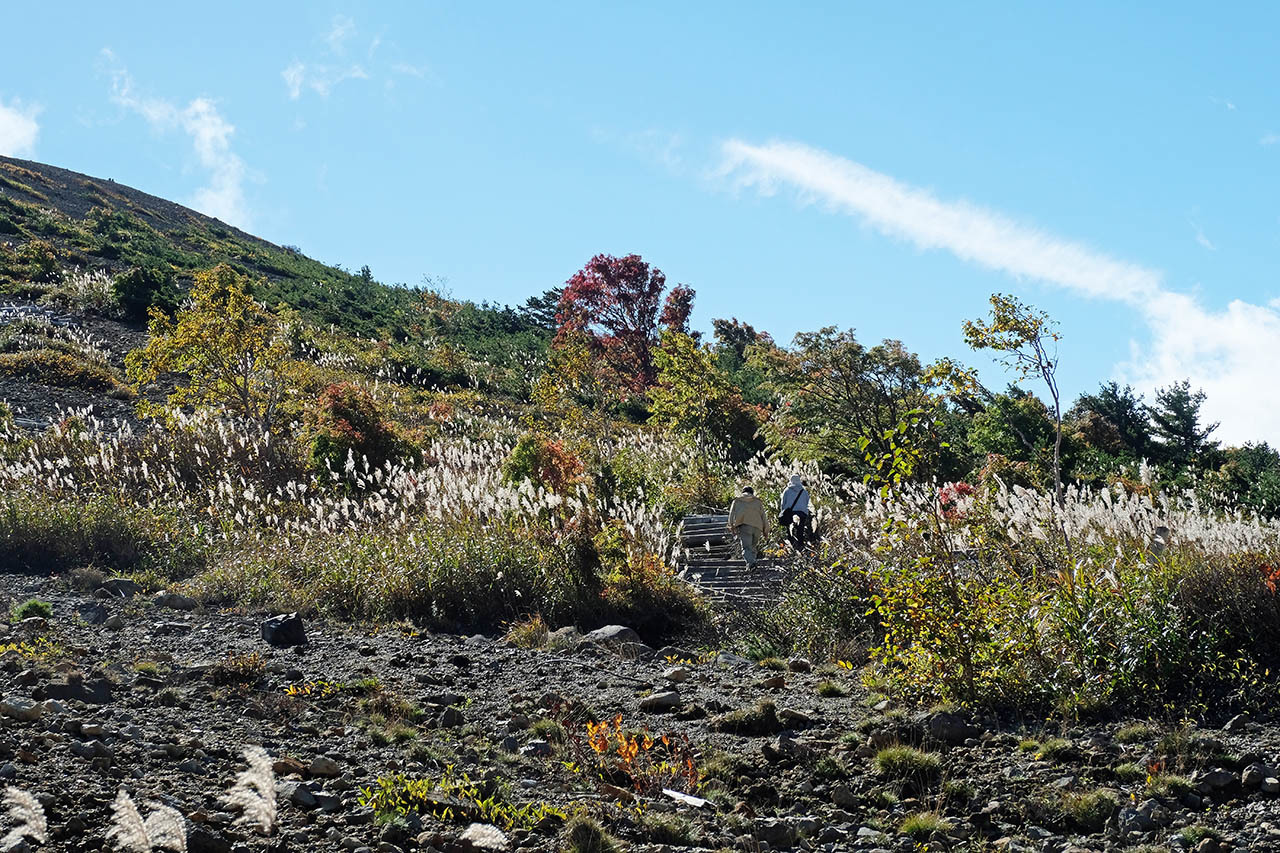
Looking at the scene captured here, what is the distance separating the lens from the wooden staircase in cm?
1040

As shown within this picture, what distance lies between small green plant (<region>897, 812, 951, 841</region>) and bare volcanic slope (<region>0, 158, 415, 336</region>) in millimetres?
31885

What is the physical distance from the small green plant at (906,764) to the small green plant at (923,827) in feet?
1.86

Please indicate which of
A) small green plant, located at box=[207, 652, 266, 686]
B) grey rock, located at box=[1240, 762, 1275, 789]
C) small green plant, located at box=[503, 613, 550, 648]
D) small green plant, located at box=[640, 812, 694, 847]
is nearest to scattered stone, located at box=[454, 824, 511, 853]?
small green plant, located at box=[640, 812, 694, 847]

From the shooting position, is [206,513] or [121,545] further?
[206,513]

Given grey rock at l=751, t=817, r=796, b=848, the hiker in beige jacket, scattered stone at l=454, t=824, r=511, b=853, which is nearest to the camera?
scattered stone at l=454, t=824, r=511, b=853

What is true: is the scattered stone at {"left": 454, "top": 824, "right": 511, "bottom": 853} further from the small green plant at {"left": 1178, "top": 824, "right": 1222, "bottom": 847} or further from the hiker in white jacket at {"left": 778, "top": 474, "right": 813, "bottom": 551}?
the hiker in white jacket at {"left": 778, "top": 474, "right": 813, "bottom": 551}

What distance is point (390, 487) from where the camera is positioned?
578 inches

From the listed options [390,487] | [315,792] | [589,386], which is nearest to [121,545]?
[390,487]

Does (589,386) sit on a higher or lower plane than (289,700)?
higher

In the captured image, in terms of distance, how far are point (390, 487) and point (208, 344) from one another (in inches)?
222

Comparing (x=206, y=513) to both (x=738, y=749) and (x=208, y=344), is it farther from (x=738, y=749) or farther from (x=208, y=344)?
(x=738, y=749)

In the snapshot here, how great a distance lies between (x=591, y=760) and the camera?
5.30 meters

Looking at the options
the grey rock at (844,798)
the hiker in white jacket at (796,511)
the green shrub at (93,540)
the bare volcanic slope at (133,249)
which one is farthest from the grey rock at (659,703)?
the bare volcanic slope at (133,249)

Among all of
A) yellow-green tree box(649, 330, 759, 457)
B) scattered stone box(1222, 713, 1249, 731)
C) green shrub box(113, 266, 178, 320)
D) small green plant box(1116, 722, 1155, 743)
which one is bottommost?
small green plant box(1116, 722, 1155, 743)
